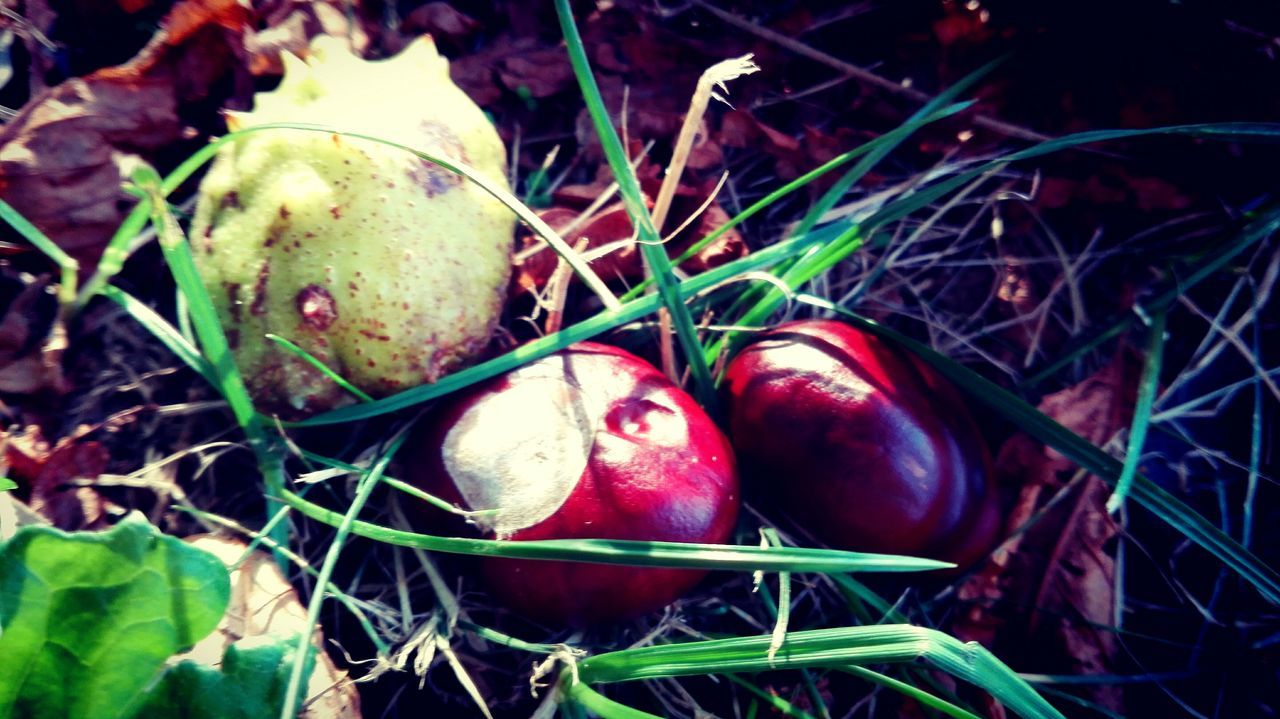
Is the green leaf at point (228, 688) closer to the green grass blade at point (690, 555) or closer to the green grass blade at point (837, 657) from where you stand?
the green grass blade at point (690, 555)

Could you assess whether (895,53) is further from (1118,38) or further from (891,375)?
(891,375)

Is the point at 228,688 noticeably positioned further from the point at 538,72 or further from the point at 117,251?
the point at 538,72

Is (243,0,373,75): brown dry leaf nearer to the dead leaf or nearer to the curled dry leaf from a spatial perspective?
the curled dry leaf

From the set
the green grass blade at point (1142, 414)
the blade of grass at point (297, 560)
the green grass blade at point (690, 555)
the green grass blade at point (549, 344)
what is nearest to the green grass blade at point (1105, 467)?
the green grass blade at point (1142, 414)

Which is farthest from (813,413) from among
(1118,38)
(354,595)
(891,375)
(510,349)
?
(1118,38)

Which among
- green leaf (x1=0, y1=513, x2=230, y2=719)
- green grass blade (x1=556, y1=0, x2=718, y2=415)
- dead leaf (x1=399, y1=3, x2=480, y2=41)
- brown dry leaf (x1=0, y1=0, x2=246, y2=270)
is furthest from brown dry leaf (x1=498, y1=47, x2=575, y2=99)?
green leaf (x1=0, y1=513, x2=230, y2=719)
